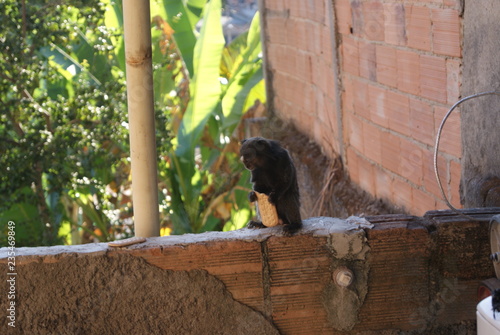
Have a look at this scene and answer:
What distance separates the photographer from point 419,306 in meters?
2.74

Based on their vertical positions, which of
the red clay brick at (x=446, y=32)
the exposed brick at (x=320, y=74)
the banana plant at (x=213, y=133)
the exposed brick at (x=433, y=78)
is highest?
the red clay brick at (x=446, y=32)

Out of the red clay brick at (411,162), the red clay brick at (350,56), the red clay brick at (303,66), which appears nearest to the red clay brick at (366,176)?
the red clay brick at (411,162)

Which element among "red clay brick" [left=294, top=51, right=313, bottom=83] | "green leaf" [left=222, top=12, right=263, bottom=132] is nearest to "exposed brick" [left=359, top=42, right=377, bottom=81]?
"red clay brick" [left=294, top=51, right=313, bottom=83]

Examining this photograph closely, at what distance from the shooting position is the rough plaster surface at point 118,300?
2.61m

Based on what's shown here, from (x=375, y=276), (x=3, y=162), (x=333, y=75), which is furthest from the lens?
(x=3, y=162)

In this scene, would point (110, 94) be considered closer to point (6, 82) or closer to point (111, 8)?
point (6, 82)

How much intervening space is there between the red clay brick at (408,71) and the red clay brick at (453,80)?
1.05 feet

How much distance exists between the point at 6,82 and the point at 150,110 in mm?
3298

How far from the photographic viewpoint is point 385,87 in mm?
3912

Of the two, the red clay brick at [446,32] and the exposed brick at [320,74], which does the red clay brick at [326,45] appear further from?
the red clay brick at [446,32]

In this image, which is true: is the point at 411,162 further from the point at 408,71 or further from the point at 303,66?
the point at 303,66

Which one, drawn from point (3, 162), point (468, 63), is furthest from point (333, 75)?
point (3, 162)

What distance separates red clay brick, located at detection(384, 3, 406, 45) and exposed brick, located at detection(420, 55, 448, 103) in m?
0.28

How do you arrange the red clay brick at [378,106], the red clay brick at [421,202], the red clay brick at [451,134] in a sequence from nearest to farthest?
the red clay brick at [451,134]
the red clay brick at [421,202]
the red clay brick at [378,106]
